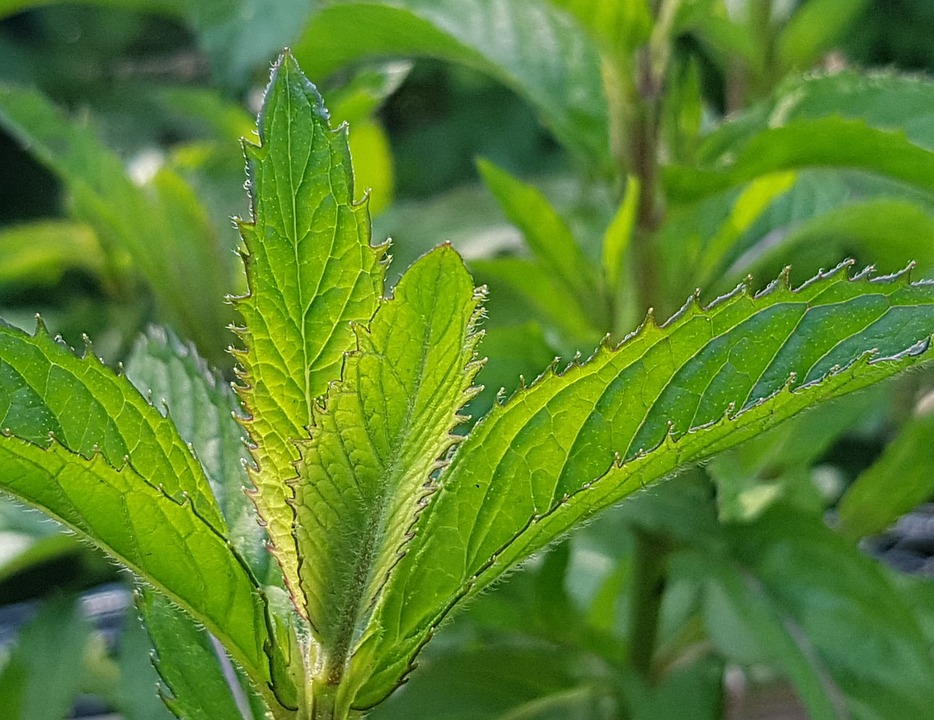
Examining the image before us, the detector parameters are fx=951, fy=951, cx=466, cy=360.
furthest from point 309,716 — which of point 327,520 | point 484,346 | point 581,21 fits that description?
point 581,21

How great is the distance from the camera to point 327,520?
10.0 inches

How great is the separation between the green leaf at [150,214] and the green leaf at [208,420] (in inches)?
5.6

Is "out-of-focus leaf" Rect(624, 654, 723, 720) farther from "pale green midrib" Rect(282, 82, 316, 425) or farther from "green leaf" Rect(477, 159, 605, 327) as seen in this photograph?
"pale green midrib" Rect(282, 82, 316, 425)

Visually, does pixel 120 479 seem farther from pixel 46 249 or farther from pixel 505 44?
pixel 46 249

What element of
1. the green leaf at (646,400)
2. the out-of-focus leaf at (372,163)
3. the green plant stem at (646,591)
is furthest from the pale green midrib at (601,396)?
the out-of-focus leaf at (372,163)

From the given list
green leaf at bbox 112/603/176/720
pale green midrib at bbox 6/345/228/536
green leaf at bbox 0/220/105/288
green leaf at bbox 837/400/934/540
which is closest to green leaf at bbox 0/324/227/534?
pale green midrib at bbox 6/345/228/536

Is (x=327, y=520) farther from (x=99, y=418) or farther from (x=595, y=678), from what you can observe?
(x=595, y=678)

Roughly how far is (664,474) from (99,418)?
0.15 m

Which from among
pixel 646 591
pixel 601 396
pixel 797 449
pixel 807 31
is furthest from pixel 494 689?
pixel 807 31

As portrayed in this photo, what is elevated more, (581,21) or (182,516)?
(581,21)

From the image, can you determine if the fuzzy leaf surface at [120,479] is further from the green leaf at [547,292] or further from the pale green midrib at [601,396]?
the green leaf at [547,292]

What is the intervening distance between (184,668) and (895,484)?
1.33 ft

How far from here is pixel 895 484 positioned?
529 mm

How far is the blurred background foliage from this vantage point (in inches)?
17.7
